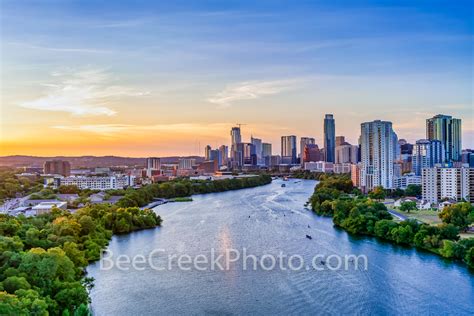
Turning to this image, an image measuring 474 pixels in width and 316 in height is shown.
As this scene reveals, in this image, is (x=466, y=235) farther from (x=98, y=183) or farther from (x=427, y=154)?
(x=98, y=183)

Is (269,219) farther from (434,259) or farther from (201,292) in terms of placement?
(201,292)

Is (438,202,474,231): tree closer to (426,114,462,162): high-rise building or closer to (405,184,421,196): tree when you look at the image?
(405,184,421,196): tree

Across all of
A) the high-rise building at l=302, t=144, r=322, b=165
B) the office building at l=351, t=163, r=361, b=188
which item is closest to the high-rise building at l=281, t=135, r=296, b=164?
the high-rise building at l=302, t=144, r=322, b=165

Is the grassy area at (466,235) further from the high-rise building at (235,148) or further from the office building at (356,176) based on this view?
the high-rise building at (235,148)

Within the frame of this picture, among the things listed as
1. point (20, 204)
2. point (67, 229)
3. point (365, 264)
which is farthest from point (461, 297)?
point (20, 204)

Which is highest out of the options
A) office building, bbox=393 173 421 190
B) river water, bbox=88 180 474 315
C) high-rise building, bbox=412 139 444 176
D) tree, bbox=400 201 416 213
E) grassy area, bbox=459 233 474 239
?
high-rise building, bbox=412 139 444 176

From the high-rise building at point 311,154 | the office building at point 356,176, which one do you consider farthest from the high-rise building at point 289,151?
the office building at point 356,176
